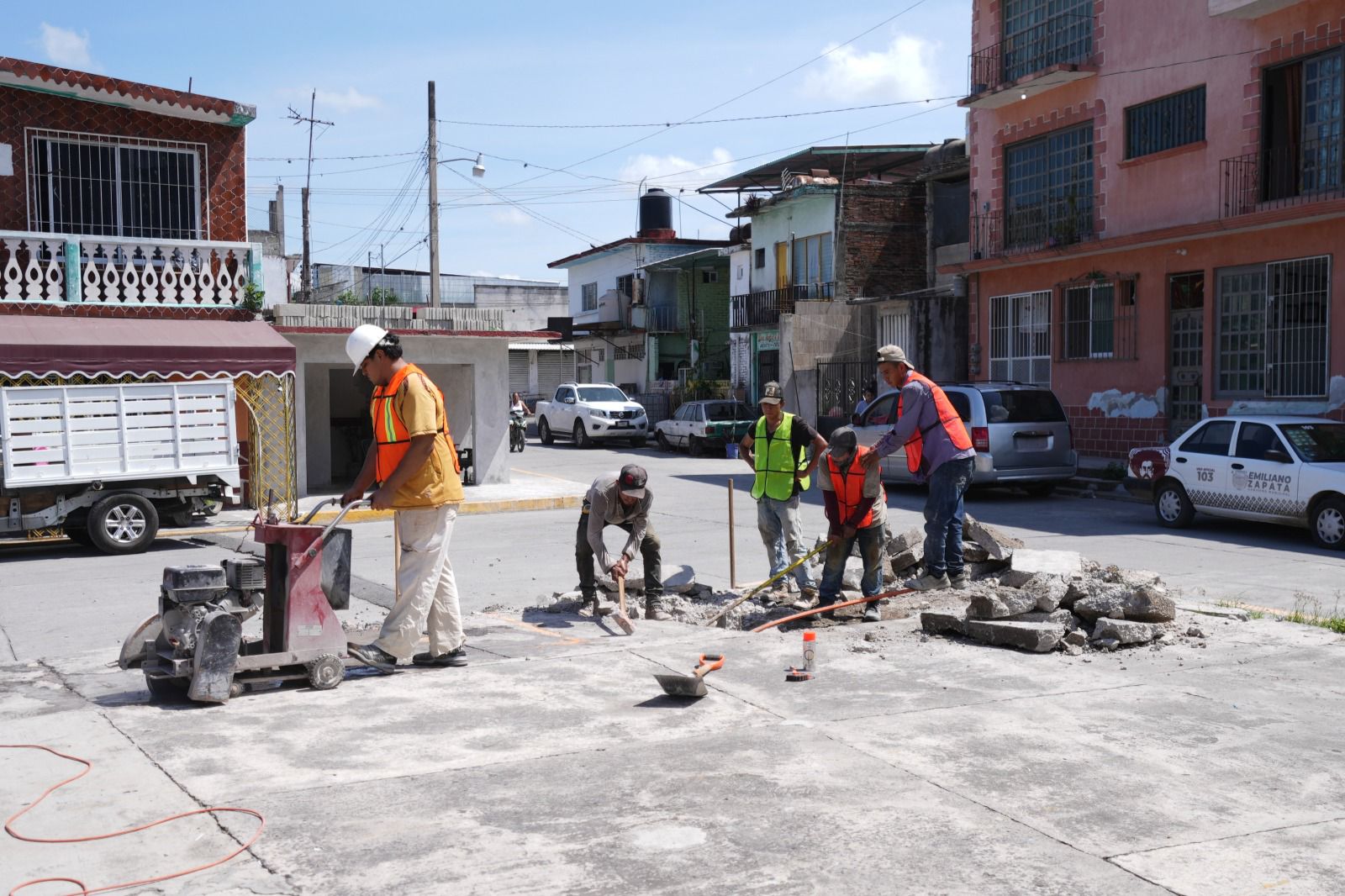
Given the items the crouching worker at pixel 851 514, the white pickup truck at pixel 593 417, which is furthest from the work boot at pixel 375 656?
the white pickup truck at pixel 593 417

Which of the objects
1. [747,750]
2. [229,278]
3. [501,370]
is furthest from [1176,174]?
[747,750]

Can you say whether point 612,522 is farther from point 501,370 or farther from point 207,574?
point 501,370

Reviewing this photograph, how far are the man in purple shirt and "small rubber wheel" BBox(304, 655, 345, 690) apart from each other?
4.51m

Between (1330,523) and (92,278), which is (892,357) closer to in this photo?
(1330,523)

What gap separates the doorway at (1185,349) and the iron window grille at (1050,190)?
251 centimetres

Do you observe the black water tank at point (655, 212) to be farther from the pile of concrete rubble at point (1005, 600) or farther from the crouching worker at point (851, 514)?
the crouching worker at point (851, 514)

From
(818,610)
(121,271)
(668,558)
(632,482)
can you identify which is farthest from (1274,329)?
(121,271)

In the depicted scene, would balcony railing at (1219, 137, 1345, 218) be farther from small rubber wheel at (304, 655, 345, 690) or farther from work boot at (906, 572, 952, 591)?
small rubber wheel at (304, 655, 345, 690)

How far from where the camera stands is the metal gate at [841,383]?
31.0 metres

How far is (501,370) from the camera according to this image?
68.3 feet

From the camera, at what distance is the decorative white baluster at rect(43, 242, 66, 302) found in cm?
1641

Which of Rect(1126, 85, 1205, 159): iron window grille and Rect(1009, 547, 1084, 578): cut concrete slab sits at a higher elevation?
Rect(1126, 85, 1205, 159): iron window grille

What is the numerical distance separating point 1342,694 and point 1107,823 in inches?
110

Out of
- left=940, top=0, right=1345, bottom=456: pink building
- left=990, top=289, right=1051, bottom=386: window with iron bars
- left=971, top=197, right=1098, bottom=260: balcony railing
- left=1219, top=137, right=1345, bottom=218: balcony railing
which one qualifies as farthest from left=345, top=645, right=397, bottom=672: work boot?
left=971, top=197, right=1098, bottom=260: balcony railing
